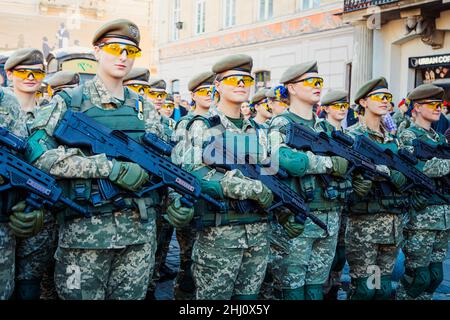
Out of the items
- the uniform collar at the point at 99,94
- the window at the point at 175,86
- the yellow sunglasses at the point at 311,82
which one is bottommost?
the uniform collar at the point at 99,94

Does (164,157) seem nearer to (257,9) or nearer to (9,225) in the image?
(9,225)

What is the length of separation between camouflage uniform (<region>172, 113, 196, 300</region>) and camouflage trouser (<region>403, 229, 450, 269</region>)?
1.92 meters

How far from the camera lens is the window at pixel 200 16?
21.2 meters

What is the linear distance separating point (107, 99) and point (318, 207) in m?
1.81

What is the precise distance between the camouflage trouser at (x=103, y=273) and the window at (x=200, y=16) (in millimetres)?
18693

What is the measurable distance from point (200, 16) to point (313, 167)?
721 inches

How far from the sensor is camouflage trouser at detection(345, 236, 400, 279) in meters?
4.64

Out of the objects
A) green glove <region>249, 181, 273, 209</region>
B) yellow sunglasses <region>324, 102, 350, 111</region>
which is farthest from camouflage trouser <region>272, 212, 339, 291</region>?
yellow sunglasses <region>324, 102, 350, 111</region>

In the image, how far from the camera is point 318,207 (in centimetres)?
426

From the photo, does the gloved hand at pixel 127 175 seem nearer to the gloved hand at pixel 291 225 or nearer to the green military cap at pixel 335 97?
the gloved hand at pixel 291 225

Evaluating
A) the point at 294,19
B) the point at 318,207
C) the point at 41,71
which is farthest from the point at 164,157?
the point at 294,19

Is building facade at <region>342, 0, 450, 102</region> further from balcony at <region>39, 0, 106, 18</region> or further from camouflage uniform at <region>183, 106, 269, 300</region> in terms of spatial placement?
balcony at <region>39, 0, 106, 18</region>

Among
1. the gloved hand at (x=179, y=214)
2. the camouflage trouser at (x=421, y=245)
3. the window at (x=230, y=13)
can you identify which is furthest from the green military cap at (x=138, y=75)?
the window at (x=230, y=13)

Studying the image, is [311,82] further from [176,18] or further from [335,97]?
[176,18]
